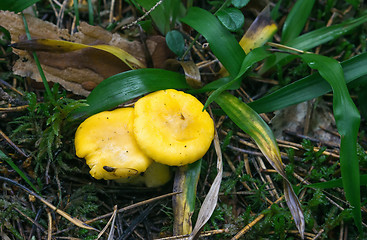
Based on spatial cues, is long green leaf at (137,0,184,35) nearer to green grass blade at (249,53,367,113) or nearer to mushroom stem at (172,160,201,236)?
green grass blade at (249,53,367,113)

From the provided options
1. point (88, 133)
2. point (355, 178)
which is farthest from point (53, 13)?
point (355, 178)

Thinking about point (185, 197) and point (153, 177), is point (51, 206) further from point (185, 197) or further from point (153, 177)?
point (185, 197)

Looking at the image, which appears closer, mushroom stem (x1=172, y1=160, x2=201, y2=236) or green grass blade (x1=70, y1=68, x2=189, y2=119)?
mushroom stem (x1=172, y1=160, x2=201, y2=236)

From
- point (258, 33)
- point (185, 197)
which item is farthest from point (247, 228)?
point (258, 33)

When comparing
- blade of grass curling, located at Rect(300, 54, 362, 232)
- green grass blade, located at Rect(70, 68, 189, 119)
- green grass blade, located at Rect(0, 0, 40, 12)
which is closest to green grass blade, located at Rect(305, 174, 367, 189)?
blade of grass curling, located at Rect(300, 54, 362, 232)

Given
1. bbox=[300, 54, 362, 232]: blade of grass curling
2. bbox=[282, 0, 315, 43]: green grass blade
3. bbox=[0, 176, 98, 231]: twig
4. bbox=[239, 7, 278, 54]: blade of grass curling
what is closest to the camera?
bbox=[300, 54, 362, 232]: blade of grass curling

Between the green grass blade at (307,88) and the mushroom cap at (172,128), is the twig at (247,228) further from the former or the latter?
the green grass blade at (307,88)
